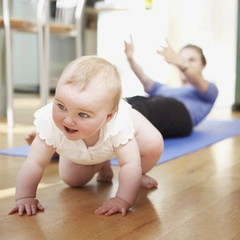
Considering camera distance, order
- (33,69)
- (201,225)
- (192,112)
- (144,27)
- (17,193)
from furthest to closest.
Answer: (33,69)
(144,27)
(192,112)
(17,193)
(201,225)

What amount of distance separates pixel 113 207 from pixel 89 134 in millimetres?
163

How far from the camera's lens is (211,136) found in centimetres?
234

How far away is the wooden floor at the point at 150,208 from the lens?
0.91 meters

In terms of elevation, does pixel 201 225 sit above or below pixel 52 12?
below

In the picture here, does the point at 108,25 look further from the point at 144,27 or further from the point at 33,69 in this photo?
the point at 33,69

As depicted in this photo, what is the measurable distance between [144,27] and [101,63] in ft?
11.1

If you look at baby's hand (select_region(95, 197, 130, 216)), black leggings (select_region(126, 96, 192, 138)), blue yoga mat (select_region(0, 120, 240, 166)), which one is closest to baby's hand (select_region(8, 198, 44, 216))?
baby's hand (select_region(95, 197, 130, 216))

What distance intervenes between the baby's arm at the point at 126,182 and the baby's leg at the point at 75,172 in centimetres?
18

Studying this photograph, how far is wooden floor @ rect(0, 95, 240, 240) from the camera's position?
35.8 inches

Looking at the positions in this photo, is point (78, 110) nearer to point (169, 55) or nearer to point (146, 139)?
point (146, 139)

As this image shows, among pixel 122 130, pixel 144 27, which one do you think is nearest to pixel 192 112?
pixel 122 130

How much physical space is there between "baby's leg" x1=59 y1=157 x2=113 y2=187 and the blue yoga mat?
1.10 ft

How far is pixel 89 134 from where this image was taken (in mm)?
1005

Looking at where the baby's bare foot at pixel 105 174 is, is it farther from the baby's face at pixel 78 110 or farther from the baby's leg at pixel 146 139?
the baby's face at pixel 78 110
